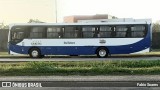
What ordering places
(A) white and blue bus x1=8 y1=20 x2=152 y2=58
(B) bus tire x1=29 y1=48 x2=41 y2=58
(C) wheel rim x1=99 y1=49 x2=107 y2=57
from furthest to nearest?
1. (B) bus tire x1=29 y1=48 x2=41 y2=58
2. (C) wheel rim x1=99 y1=49 x2=107 y2=57
3. (A) white and blue bus x1=8 y1=20 x2=152 y2=58

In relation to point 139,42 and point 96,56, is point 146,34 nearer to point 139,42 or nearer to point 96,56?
point 139,42

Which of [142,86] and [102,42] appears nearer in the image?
[142,86]

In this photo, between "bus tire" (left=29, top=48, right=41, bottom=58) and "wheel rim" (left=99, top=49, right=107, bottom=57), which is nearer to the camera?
"wheel rim" (left=99, top=49, right=107, bottom=57)

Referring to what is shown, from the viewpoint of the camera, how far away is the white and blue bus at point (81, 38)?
1013 inches

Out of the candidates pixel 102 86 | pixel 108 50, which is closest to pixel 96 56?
pixel 108 50

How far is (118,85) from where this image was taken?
5.20 meters

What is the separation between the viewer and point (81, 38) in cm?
2611

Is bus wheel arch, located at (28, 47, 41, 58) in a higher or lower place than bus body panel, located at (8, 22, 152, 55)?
lower

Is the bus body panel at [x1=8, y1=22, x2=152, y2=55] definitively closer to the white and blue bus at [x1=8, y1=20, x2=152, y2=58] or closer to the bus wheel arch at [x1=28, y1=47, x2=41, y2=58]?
the white and blue bus at [x1=8, y1=20, x2=152, y2=58]

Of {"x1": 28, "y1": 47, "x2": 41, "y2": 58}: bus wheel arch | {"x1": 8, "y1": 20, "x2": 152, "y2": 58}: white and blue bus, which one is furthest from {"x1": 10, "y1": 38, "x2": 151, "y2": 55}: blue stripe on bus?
{"x1": 28, "y1": 47, "x2": 41, "y2": 58}: bus wheel arch

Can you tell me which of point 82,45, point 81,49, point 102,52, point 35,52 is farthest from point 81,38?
point 35,52

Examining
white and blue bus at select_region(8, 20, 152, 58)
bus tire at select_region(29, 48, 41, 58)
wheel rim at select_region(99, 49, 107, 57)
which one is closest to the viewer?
white and blue bus at select_region(8, 20, 152, 58)

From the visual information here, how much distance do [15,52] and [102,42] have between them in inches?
260

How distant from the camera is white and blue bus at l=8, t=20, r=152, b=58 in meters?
25.7
